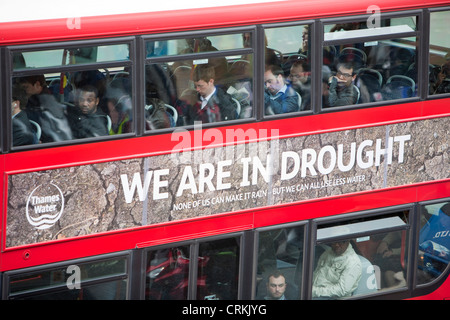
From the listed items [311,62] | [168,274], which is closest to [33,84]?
[168,274]

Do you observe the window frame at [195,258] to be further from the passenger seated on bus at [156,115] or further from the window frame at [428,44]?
the window frame at [428,44]

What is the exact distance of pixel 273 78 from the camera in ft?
28.2

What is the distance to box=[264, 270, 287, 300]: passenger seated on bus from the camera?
30.2 ft

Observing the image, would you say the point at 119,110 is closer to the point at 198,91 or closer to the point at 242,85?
the point at 198,91

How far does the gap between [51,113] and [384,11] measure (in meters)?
3.59

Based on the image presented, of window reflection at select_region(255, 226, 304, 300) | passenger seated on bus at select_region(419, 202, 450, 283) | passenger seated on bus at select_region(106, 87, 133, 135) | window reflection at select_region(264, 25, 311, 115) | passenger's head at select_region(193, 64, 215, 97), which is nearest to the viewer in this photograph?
passenger seated on bus at select_region(106, 87, 133, 135)

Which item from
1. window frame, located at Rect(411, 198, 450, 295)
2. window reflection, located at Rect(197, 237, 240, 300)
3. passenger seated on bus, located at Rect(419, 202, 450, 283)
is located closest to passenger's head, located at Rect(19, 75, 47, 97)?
window reflection, located at Rect(197, 237, 240, 300)

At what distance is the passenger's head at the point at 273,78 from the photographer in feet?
28.0

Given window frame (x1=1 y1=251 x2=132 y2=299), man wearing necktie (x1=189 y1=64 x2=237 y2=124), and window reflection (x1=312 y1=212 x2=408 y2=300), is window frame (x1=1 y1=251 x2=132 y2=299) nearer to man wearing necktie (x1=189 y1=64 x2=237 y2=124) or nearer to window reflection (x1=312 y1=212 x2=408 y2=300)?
man wearing necktie (x1=189 y1=64 x2=237 y2=124)

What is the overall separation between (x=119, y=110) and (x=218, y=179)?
1.23 meters

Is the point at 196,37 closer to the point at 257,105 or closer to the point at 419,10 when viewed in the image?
the point at 257,105

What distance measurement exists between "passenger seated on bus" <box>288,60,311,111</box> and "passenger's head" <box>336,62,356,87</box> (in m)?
0.38

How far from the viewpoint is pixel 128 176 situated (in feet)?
26.4
